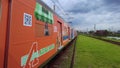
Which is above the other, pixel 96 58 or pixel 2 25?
pixel 2 25

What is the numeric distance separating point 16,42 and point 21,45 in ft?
0.91

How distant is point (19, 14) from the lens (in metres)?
3.49

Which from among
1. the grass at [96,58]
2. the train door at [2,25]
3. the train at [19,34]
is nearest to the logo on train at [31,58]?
the train at [19,34]

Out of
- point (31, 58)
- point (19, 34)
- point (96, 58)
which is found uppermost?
point (19, 34)

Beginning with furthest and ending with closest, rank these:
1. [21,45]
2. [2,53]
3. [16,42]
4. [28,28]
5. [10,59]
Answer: [28,28], [21,45], [16,42], [10,59], [2,53]

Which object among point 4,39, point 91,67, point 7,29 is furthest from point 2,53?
point 91,67

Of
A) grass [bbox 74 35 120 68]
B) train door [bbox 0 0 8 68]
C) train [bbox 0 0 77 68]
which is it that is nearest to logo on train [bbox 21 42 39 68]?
train [bbox 0 0 77 68]

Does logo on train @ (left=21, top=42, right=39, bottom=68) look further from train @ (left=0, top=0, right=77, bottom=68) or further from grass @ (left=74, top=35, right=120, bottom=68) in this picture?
grass @ (left=74, top=35, right=120, bottom=68)

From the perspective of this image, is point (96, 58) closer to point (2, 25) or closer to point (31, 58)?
point (31, 58)

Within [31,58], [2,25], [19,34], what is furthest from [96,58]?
[2,25]

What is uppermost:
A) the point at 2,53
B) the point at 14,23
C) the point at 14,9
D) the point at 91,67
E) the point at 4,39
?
the point at 14,9

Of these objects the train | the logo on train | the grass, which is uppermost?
the train

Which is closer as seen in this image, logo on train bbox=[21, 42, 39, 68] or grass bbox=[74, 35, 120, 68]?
logo on train bbox=[21, 42, 39, 68]

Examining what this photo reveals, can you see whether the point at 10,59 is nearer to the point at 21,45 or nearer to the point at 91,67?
the point at 21,45
